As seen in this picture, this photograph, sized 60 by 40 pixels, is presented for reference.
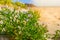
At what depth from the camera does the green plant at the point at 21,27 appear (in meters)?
4.76

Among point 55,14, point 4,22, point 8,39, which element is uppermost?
point 55,14

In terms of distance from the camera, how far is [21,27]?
15.8 feet

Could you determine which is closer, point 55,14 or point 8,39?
point 8,39

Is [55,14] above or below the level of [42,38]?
above

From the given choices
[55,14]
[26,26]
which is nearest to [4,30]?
[26,26]

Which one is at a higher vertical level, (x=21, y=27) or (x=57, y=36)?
(x=21, y=27)

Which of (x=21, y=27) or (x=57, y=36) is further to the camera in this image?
(x=57, y=36)

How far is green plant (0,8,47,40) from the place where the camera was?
187 inches

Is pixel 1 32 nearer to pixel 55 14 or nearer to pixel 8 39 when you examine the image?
pixel 8 39

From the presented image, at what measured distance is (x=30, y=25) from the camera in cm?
480

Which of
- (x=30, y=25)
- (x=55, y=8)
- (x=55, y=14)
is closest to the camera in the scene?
(x=30, y=25)

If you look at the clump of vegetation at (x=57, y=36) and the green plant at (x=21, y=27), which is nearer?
the green plant at (x=21, y=27)

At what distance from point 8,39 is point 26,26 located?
468 mm

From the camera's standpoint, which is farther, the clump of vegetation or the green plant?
the clump of vegetation
